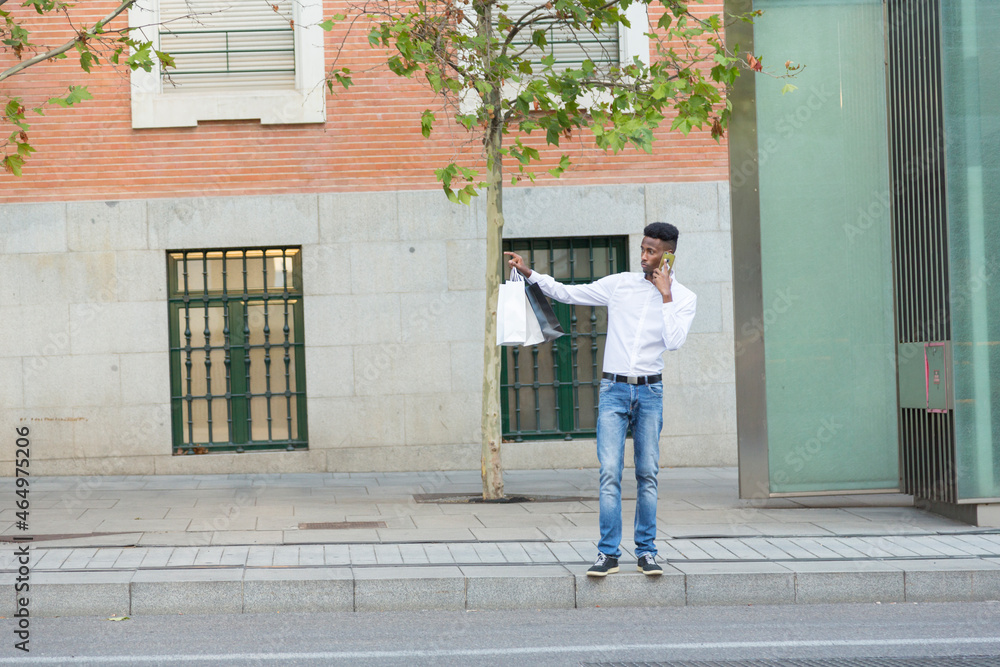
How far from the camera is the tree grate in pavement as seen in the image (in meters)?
4.77

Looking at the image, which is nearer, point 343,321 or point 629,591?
point 629,591

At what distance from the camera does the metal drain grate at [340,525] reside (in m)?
8.12

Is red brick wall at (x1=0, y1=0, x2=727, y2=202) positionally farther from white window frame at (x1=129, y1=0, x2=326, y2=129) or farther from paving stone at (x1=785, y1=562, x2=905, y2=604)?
paving stone at (x1=785, y1=562, x2=905, y2=604)

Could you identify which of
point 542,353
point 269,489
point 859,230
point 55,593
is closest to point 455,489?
point 269,489

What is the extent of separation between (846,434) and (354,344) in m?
5.72

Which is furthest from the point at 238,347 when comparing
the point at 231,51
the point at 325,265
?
the point at 231,51

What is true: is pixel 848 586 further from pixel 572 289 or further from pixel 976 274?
pixel 976 274

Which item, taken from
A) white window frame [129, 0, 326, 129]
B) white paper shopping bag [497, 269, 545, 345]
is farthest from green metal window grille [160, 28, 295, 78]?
white paper shopping bag [497, 269, 545, 345]

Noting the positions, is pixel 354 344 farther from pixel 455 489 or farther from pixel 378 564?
pixel 378 564

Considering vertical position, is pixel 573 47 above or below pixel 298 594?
above

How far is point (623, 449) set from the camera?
612cm

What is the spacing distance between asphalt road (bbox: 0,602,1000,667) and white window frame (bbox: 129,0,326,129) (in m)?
7.60

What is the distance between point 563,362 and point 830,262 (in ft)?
14.6

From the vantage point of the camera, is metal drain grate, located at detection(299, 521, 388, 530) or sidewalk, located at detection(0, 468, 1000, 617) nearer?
sidewalk, located at detection(0, 468, 1000, 617)
